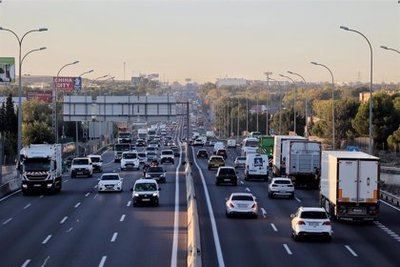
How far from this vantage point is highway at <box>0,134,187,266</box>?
29.7 meters

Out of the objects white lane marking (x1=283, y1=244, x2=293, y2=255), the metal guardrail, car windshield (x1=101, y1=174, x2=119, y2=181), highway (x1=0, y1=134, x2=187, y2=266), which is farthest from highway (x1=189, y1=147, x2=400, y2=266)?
car windshield (x1=101, y1=174, x2=119, y2=181)

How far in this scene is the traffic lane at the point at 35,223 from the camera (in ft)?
105

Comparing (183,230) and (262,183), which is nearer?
(183,230)

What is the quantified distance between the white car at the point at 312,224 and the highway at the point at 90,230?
14.5 feet

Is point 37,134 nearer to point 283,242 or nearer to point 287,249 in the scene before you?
point 283,242

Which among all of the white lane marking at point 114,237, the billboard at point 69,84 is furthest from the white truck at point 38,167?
the billboard at point 69,84

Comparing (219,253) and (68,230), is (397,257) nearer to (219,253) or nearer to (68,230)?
(219,253)

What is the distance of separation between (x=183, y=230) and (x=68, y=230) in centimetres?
487

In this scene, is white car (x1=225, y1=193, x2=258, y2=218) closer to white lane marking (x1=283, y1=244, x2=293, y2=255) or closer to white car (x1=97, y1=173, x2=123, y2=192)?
white lane marking (x1=283, y1=244, x2=293, y2=255)

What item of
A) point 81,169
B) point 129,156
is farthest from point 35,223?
point 129,156

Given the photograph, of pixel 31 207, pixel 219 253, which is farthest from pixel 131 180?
pixel 219 253

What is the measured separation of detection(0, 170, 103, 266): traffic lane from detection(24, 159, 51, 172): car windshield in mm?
1800

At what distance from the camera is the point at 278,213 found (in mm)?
45469

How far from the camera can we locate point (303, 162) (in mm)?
63094
